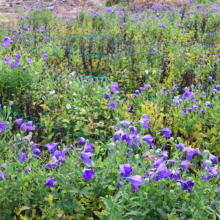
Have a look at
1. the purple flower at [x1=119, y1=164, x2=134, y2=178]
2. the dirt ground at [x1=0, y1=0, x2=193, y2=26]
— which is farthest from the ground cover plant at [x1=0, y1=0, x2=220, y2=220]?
the dirt ground at [x1=0, y1=0, x2=193, y2=26]

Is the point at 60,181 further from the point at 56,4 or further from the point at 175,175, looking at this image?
the point at 56,4

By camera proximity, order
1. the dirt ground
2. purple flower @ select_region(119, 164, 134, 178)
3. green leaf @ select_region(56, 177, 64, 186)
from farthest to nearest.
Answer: the dirt ground
green leaf @ select_region(56, 177, 64, 186)
purple flower @ select_region(119, 164, 134, 178)

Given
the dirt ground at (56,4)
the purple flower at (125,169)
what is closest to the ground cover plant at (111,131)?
the purple flower at (125,169)

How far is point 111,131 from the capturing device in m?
2.76

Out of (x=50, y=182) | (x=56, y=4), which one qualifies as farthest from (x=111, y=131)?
(x=56, y=4)

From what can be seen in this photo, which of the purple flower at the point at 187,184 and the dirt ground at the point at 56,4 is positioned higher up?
the dirt ground at the point at 56,4

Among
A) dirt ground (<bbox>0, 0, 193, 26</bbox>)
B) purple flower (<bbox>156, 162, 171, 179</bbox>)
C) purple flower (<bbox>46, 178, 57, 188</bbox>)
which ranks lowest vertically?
purple flower (<bbox>46, 178, 57, 188</bbox>)

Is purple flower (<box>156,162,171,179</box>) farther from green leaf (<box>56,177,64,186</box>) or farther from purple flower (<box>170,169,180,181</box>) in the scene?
green leaf (<box>56,177,64,186</box>)

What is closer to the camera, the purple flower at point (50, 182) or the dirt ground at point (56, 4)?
the purple flower at point (50, 182)

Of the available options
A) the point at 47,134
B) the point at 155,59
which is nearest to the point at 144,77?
the point at 155,59

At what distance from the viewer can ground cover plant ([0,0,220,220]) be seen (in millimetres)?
1514

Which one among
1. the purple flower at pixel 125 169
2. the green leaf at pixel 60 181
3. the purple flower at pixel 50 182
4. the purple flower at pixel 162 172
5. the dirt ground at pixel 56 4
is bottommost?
the purple flower at pixel 50 182

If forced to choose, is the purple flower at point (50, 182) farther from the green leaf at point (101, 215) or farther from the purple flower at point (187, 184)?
the purple flower at point (187, 184)

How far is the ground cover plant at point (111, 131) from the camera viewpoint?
151cm
